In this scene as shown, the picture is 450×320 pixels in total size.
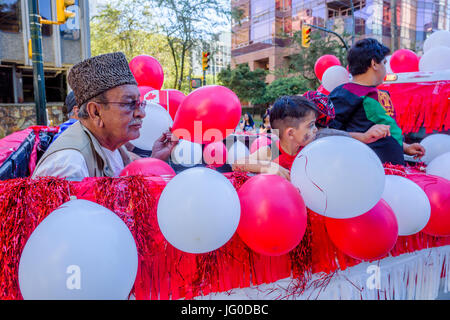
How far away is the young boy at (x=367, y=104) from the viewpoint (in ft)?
7.76

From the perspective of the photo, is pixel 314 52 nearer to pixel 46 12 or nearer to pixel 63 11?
pixel 46 12

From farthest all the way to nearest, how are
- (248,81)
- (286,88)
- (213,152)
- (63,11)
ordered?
1. (248,81)
2. (286,88)
3. (63,11)
4. (213,152)

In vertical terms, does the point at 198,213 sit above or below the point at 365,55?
below

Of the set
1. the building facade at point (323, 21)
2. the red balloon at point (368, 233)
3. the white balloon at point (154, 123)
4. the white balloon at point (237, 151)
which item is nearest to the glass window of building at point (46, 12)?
the white balloon at point (237, 151)

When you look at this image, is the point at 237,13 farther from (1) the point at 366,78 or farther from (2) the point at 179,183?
(2) the point at 179,183

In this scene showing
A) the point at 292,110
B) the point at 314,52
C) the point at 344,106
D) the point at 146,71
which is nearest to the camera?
the point at 292,110

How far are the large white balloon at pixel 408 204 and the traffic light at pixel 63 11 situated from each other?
678 centimetres

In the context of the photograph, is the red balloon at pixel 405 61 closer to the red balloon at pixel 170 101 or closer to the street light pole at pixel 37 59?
the red balloon at pixel 170 101

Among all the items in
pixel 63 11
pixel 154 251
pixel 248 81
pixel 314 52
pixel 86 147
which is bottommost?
pixel 154 251

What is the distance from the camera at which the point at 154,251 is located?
1391 millimetres

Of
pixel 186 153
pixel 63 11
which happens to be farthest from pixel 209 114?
pixel 63 11

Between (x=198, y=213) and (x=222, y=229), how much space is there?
0.12 meters

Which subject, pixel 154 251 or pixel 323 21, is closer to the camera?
pixel 154 251

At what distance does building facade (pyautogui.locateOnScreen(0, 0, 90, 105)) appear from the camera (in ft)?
44.9
